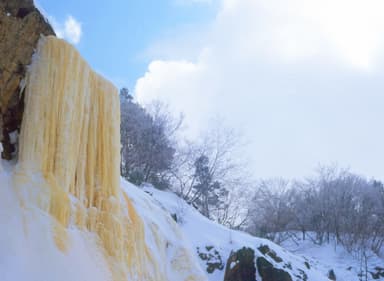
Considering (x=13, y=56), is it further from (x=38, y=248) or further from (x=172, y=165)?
(x=172, y=165)

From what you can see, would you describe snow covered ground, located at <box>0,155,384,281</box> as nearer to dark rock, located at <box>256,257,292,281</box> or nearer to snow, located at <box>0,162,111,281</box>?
snow, located at <box>0,162,111,281</box>

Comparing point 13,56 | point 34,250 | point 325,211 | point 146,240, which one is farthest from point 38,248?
point 325,211

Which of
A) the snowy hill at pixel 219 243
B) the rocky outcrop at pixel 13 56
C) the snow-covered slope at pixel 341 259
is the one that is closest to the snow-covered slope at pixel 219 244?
the snowy hill at pixel 219 243

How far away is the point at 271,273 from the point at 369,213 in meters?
18.0

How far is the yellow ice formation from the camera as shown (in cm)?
441

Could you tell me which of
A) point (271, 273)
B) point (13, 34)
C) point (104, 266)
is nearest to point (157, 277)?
point (104, 266)

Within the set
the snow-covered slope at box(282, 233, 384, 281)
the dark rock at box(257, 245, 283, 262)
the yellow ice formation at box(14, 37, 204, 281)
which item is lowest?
the snow-covered slope at box(282, 233, 384, 281)

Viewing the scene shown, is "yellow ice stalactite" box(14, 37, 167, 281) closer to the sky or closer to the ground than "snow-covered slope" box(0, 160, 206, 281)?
closer to the sky

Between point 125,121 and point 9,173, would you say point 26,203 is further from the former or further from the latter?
point 125,121

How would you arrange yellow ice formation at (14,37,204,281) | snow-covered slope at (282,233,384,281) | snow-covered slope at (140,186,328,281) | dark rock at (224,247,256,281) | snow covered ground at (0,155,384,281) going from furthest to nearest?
1. snow-covered slope at (282,233,384,281)
2. snow-covered slope at (140,186,328,281)
3. dark rock at (224,247,256,281)
4. yellow ice formation at (14,37,204,281)
5. snow covered ground at (0,155,384,281)

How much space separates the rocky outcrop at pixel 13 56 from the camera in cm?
465

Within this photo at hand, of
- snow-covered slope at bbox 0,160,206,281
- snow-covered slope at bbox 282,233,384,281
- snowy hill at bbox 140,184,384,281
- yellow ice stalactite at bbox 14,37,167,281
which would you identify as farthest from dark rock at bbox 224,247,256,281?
snow-covered slope at bbox 282,233,384,281

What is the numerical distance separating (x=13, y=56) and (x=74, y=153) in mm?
1375

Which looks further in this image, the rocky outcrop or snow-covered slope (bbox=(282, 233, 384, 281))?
snow-covered slope (bbox=(282, 233, 384, 281))
